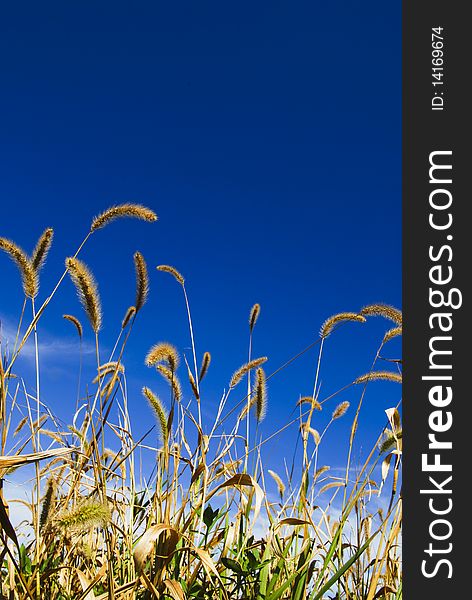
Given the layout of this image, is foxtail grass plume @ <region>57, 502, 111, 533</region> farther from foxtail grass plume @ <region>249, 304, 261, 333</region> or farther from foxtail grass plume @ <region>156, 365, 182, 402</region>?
foxtail grass plume @ <region>249, 304, 261, 333</region>

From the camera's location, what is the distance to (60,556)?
10.2ft

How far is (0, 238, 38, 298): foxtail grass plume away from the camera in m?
2.62

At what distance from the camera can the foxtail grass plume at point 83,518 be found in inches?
69.4

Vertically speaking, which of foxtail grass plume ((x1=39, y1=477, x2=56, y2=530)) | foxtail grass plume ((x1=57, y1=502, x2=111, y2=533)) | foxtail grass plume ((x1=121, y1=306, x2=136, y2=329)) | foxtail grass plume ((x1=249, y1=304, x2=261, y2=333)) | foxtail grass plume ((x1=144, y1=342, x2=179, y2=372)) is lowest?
foxtail grass plume ((x1=57, y1=502, x2=111, y2=533))

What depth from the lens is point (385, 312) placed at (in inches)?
123

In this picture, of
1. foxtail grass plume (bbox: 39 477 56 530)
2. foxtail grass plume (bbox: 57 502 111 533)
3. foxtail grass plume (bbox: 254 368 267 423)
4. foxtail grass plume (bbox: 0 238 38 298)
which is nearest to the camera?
foxtail grass plume (bbox: 57 502 111 533)

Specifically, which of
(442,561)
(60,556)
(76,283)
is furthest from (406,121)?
(60,556)

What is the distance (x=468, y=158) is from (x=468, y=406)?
123 cm

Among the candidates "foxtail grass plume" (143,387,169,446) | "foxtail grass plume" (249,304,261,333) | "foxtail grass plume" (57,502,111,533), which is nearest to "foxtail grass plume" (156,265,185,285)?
"foxtail grass plume" (249,304,261,333)

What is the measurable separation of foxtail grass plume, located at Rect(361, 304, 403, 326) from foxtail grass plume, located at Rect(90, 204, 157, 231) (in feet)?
3.90

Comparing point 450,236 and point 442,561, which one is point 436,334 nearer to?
point 450,236

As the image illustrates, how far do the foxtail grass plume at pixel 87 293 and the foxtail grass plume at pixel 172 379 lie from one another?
37cm

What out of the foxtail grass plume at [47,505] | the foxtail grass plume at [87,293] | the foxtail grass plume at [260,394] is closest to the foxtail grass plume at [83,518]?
the foxtail grass plume at [47,505]

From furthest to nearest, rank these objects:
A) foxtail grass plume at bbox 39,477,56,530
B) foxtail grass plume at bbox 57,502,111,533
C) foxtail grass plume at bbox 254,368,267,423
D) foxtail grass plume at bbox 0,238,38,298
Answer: foxtail grass plume at bbox 254,368,267,423 < foxtail grass plume at bbox 0,238,38,298 < foxtail grass plume at bbox 39,477,56,530 < foxtail grass plume at bbox 57,502,111,533
